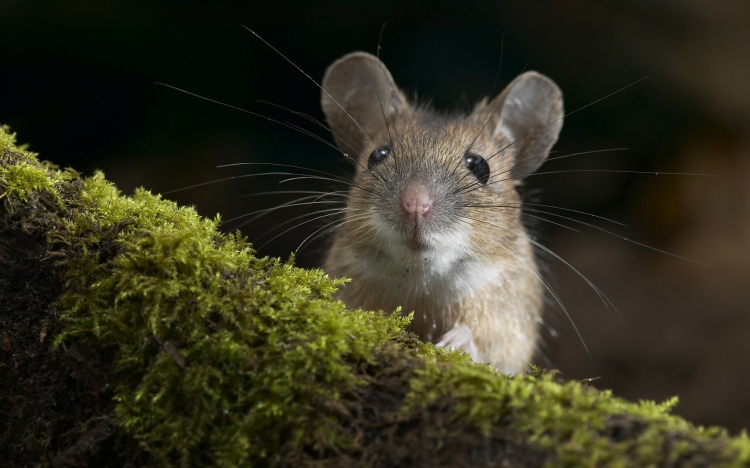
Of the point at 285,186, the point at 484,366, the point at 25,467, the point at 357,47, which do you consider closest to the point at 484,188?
the point at 484,366

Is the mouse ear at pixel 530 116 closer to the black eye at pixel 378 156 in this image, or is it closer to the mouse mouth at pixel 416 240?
the black eye at pixel 378 156

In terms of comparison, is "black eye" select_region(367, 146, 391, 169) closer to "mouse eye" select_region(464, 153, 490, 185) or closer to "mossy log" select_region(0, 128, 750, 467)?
"mouse eye" select_region(464, 153, 490, 185)

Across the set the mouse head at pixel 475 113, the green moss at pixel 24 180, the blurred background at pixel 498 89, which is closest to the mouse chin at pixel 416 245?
the mouse head at pixel 475 113

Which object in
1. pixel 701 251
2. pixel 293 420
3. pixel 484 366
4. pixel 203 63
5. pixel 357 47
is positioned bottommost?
pixel 293 420

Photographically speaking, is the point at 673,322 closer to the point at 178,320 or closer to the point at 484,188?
the point at 484,188

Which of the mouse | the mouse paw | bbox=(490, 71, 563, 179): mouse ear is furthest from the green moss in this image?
bbox=(490, 71, 563, 179): mouse ear

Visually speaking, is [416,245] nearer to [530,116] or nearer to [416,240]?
[416,240]

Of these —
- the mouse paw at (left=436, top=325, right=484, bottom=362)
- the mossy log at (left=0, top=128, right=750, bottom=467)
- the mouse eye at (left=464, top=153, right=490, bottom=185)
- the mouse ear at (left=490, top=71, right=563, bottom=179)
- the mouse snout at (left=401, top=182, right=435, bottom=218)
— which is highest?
the mouse ear at (left=490, top=71, right=563, bottom=179)
